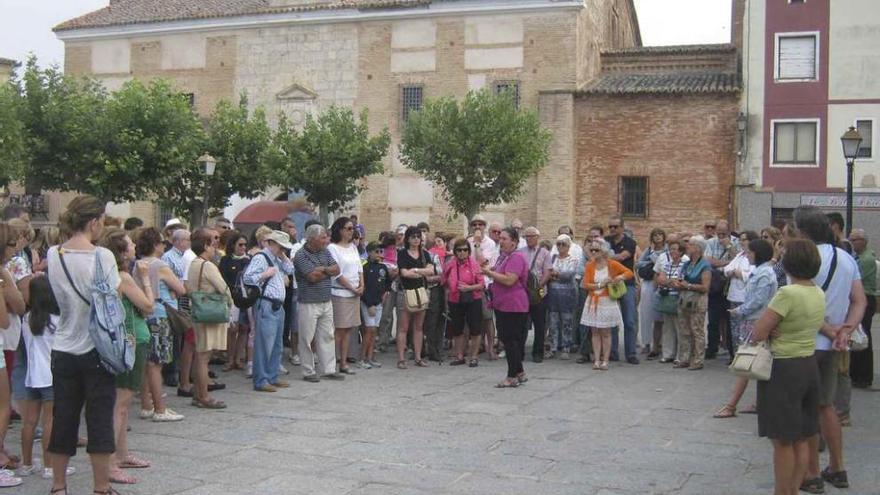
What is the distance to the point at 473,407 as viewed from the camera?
9.74 meters

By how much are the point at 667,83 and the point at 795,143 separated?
14.0ft

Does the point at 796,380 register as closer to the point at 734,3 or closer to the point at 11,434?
the point at 11,434

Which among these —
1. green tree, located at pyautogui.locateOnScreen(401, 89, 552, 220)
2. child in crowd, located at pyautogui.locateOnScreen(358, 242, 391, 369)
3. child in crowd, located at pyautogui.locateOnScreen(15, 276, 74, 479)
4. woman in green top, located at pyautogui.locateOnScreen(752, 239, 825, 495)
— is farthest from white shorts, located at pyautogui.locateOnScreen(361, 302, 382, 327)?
green tree, located at pyautogui.locateOnScreen(401, 89, 552, 220)

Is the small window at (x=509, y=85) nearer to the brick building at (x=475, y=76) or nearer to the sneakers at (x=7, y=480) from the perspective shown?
the brick building at (x=475, y=76)

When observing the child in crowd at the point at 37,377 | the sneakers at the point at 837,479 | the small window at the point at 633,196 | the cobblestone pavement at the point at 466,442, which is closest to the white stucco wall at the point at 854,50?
the small window at the point at 633,196

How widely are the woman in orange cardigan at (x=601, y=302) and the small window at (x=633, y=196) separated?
1693 centimetres

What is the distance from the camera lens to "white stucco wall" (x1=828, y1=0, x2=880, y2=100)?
27469mm

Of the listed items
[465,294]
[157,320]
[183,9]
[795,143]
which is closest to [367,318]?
[465,294]

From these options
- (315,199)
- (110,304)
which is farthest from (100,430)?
(315,199)

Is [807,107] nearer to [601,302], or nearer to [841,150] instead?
[841,150]

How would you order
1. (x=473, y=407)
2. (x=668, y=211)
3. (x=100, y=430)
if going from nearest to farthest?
1. (x=100, y=430)
2. (x=473, y=407)
3. (x=668, y=211)

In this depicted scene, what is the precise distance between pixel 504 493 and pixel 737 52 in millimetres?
26857

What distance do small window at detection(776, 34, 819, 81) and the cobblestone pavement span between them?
19.3 meters


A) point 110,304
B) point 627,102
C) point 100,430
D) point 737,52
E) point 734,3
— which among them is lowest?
point 100,430
